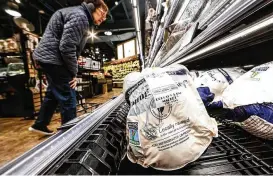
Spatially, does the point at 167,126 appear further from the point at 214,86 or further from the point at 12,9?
the point at 12,9

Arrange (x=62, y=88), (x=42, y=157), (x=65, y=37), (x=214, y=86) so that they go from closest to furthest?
(x=42, y=157) < (x=214, y=86) < (x=65, y=37) < (x=62, y=88)

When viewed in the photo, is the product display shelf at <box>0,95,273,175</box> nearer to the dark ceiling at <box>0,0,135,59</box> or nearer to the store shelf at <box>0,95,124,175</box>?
the store shelf at <box>0,95,124,175</box>

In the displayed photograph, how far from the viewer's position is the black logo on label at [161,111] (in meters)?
0.48

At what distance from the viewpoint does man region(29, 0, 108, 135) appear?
186 cm

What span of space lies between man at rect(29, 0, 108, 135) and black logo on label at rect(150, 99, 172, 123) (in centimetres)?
159

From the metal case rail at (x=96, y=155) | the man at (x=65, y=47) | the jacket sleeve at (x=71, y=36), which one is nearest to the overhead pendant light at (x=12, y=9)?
the man at (x=65, y=47)

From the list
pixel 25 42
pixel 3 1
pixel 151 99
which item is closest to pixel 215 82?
pixel 151 99

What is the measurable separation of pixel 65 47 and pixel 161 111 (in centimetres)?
161

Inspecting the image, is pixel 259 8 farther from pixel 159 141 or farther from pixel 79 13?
pixel 79 13

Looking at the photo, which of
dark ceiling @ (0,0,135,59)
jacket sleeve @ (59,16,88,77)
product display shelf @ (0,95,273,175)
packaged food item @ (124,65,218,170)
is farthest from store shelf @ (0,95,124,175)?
dark ceiling @ (0,0,135,59)

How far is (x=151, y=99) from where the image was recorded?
19.3 inches

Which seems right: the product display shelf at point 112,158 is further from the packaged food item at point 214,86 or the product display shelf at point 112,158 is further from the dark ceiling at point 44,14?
the dark ceiling at point 44,14

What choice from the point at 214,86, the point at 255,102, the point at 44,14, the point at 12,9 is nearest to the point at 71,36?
the point at 214,86

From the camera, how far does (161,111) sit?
49cm
